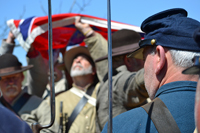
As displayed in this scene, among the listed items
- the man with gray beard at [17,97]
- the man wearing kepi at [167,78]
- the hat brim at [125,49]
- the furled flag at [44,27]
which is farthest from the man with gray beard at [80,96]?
the man wearing kepi at [167,78]

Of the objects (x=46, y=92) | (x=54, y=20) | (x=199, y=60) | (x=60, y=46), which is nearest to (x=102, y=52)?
(x=54, y=20)

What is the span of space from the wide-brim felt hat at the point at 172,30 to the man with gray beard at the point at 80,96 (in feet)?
7.98

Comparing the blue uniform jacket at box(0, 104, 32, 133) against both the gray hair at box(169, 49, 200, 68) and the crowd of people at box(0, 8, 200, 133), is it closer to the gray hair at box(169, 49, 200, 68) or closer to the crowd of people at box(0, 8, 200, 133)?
the crowd of people at box(0, 8, 200, 133)

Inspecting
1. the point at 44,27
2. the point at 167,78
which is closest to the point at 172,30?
the point at 167,78

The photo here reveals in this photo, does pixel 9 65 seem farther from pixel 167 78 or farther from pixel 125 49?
pixel 167 78

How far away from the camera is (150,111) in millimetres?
1458

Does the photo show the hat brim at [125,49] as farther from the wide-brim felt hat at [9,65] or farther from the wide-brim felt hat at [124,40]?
the wide-brim felt hat at [9,65]

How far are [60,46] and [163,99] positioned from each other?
4124mm

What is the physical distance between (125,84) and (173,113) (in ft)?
5.13

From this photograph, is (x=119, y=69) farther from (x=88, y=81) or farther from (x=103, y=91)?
(x=88, y=81)

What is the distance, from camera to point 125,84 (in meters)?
2.97

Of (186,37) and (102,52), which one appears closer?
(186,37)

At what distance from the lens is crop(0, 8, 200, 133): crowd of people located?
Result: 1435 millimetres

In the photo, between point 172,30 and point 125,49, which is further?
point 125,49
